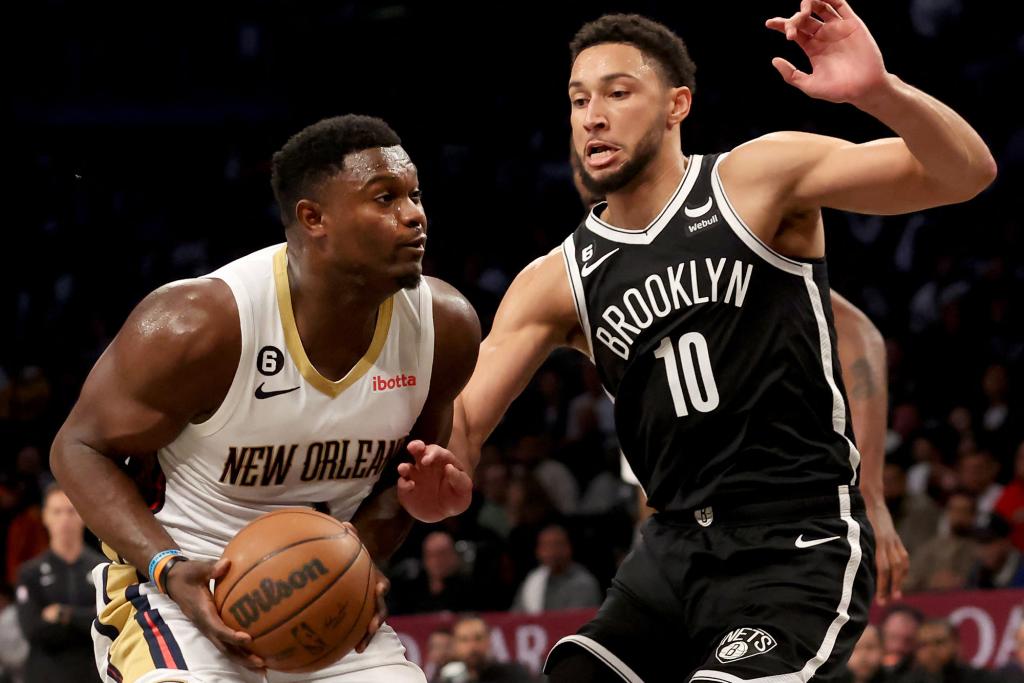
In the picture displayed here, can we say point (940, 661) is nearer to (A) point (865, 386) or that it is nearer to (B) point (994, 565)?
(B) point (994, 565)

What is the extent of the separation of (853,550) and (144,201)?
1239 cm

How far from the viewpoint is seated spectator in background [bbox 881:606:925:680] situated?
295 inches

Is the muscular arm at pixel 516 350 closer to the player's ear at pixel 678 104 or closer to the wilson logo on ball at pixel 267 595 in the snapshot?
the player's ear at pixel 678 104

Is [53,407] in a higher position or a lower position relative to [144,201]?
lower

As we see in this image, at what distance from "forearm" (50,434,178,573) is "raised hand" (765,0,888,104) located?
1.99 m

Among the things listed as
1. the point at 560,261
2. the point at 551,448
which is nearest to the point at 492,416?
the point at 560,261

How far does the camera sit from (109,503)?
3.75 metres

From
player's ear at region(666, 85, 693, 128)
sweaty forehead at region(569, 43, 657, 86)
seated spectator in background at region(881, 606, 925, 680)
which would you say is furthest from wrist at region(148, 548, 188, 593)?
seated spectator in background at region(881, 606, 925, 680)

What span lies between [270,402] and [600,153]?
1.18 m

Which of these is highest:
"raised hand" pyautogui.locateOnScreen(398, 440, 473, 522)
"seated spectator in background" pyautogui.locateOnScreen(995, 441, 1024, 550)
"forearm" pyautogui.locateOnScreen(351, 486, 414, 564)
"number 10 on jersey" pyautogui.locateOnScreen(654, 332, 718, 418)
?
"number 10 on jersey" pyautogui.locateOnScreen(654, 332, 718, 418)

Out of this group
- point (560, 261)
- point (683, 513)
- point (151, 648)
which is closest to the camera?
point (151, 648)

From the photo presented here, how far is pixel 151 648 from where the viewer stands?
3.78m

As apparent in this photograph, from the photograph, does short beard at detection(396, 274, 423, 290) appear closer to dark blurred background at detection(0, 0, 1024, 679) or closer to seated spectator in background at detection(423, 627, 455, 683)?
seated spectator in background at detection(423, 627, 455, 683)

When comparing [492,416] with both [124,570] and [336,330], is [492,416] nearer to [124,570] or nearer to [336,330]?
[336,330]
